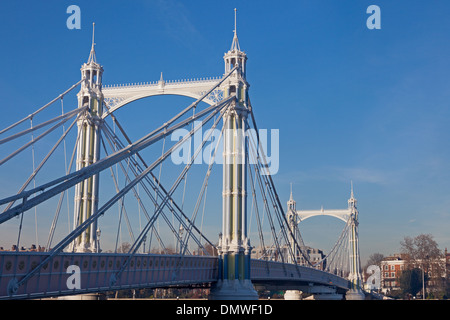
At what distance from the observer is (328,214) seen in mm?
111562

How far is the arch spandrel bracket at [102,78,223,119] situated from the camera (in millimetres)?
43938

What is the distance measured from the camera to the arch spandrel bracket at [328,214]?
108 metres

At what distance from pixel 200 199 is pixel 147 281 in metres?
8.58

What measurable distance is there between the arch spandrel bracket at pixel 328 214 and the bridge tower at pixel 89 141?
71234 millimetres

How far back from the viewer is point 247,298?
40906mm

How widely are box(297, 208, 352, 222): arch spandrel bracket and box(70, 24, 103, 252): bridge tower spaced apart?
7123 centimetres

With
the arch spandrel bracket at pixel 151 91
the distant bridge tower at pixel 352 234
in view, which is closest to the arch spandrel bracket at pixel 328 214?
the distant bridge tower at pixel 352 234

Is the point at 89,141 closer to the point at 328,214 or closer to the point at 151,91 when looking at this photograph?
the point at 151,91

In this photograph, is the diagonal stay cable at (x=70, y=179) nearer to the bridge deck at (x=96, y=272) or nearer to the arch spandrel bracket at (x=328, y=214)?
the bridge deck at (x=96, y=272)

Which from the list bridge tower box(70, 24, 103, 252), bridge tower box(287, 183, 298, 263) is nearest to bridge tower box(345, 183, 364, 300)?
bridge tower box(287, 183, 298, 263)

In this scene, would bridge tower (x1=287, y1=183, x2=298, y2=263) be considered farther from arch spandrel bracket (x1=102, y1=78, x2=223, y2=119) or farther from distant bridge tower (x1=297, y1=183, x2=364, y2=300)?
arch spandrel bracket (x1=102, y1=78, x2=223, y2=119)

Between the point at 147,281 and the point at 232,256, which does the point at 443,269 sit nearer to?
the point at 232,256

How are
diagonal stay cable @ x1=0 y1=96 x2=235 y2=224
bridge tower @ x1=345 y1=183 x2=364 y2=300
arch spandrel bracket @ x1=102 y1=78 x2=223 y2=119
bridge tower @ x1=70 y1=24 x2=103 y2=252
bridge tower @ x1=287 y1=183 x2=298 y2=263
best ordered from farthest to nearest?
bridge tower @ x1=345 y1=183 x2=364 y2=300 → bridge tower @ x1=287 y1=183 x2=298 y2=263 → arch spandrel bracket @ x1=102 y1=78 x2=223 y2=119 → bridge tower @ x1=70 y1=24 x2=103 y2=252 → diagonal stay cable @ x1=0 y1=96 x2=235 y2=224
